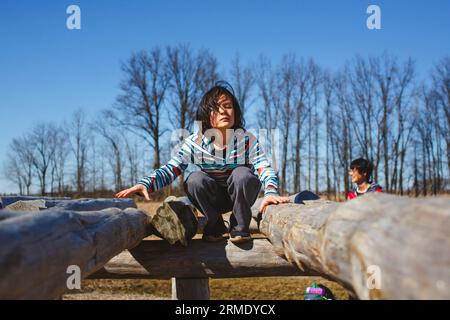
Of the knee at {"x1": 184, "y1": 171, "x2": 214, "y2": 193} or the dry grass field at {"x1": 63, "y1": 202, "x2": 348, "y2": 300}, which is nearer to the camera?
the knee at {"x1": 184, "y1": 171, "x2": 214, "y2": 193}

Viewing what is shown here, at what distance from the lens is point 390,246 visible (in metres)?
0.92

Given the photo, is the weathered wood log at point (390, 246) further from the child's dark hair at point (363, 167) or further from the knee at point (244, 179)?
the child's dark hair at point (363, 167)

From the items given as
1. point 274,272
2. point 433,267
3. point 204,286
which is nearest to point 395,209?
point 433,267

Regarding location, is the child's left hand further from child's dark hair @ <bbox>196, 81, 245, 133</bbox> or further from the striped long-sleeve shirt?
child's dark hair @ <bbox>196, 81, 245, 133</bbox>

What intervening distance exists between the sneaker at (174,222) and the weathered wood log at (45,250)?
0.76 metres

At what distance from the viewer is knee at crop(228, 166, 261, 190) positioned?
2605 millimetres

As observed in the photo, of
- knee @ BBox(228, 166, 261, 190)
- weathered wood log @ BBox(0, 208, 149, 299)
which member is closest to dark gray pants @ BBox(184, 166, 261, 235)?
knee @ BBox(228, 166, 261, 190)

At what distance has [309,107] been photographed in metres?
25.4

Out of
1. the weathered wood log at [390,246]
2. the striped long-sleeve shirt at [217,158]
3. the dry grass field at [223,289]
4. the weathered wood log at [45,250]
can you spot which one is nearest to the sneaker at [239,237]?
the striped long-sleeve shirt at [217,158]

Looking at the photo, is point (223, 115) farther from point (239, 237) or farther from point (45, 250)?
point (45, 250)

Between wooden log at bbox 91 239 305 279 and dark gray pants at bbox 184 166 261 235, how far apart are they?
156mm

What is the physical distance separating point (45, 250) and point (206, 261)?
1691 mm

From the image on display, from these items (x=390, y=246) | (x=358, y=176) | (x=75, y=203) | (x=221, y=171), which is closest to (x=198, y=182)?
(x=221, y=171)
